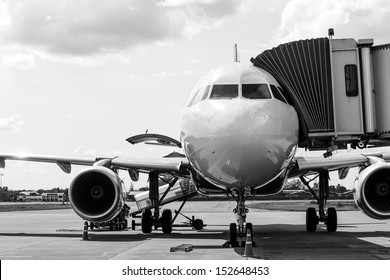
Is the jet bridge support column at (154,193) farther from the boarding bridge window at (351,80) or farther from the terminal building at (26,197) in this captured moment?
the terminal building at (26,197)

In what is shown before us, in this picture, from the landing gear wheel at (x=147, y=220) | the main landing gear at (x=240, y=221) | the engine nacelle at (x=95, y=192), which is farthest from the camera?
the landing gear wheel at (x=147, y=220)

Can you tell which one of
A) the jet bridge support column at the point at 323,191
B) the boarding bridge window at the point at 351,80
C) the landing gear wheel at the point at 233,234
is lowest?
the landing gear wheel at the point at 233,234

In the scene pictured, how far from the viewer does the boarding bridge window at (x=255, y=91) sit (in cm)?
1079

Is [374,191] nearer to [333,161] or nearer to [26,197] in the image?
[333,161]

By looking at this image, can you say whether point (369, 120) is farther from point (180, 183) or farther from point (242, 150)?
point (180, 183)

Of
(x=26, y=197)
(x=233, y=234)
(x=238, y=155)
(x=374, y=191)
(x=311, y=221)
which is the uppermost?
(x=238, y=155)

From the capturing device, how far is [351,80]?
39.6 ft

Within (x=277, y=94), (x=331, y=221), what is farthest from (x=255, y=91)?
(x=331, y=221)

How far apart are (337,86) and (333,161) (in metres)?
4.05

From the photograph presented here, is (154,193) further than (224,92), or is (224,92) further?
(154,193)

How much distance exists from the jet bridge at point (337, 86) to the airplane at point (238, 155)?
0.66 metres

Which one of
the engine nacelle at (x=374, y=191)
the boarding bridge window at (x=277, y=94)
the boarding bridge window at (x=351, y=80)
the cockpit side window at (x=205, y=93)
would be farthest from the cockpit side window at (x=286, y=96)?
the engine nacelle at (x=374, y=191)

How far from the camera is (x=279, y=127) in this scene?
1006 centimetres
